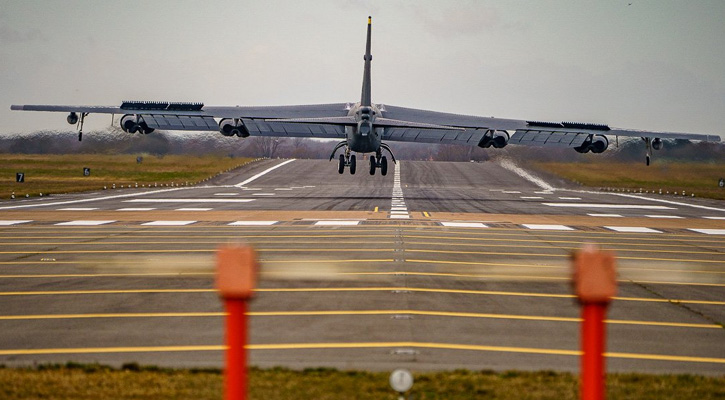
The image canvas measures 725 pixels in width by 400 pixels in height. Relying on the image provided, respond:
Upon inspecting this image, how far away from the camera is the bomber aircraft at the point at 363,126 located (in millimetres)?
46938

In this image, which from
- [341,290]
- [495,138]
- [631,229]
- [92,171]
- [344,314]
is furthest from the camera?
[92,171]

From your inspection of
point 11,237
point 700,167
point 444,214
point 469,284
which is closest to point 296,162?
point 700,167

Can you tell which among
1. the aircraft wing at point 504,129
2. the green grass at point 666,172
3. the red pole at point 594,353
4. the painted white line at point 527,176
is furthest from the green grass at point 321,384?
the painted white line at point 527,176

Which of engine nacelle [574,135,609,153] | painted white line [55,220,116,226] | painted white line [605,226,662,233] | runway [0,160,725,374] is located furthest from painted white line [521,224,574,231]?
engine nacelle [574,135,609,153]

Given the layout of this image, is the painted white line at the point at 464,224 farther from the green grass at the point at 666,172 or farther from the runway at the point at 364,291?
the green grass at the point at 666,172

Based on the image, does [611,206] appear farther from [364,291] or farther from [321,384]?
[321,384]

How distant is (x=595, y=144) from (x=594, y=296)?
52.0m

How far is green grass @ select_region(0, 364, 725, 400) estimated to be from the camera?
8.77m

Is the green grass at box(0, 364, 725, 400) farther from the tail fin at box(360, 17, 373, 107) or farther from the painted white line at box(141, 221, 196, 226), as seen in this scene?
the tail fin at box(360, 17, 373, 107)

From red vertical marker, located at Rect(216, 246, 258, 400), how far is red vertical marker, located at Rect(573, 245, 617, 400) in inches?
76.4

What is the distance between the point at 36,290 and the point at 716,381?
13819 millimetres

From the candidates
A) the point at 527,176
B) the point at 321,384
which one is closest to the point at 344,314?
the point at 321,384

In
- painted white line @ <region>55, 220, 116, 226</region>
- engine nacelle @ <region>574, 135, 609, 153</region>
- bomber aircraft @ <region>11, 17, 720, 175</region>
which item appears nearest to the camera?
painted white line @ <region>55, 220, 116, 226</region>

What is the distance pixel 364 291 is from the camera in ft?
54.9
